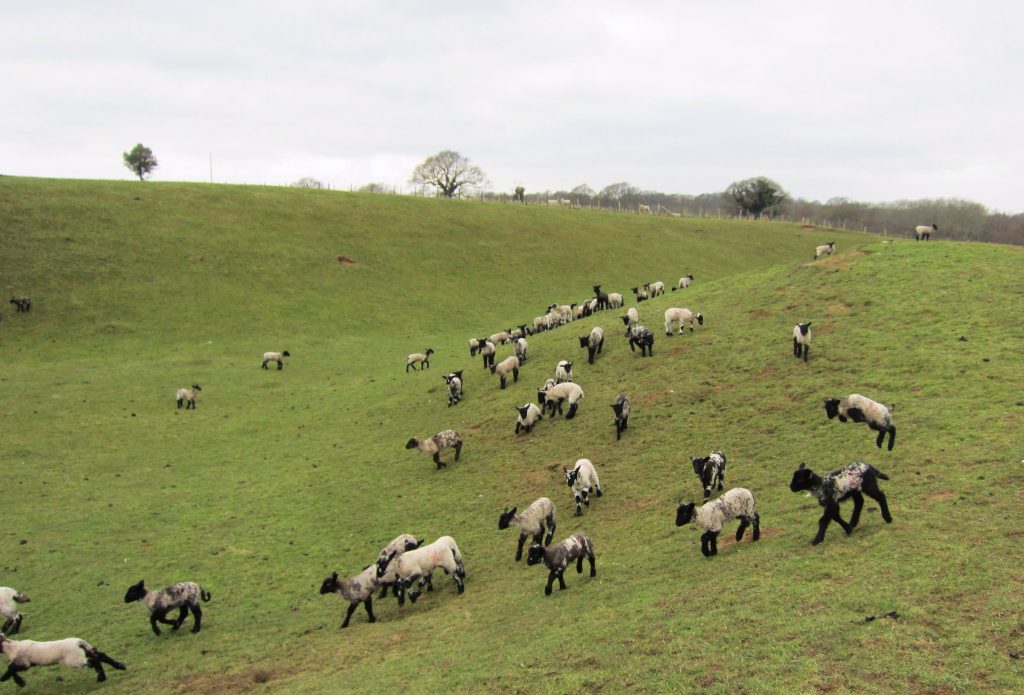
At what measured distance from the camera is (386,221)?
66.7 meters

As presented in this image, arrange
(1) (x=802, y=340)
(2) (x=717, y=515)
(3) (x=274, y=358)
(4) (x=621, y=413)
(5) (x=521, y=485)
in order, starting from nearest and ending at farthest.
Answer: (2) (x=717, y=515), (5) (x=521, y=485), (4) (x=621, y=413), (1) (x=802, y=340), (3) (x=274, y=358)

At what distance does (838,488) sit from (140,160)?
4360 inches

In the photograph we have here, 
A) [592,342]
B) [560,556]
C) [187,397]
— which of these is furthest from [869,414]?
[187,397]

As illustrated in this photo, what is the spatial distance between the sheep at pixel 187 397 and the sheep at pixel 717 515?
25464mm

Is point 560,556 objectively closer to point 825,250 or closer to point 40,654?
point 40,654

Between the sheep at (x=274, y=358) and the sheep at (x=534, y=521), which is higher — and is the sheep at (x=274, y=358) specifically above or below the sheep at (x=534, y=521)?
below

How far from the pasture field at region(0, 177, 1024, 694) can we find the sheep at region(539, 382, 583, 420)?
0.47 m

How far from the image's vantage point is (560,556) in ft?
40.5

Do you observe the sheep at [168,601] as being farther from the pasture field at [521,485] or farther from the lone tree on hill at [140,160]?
the lone tree on hill at [140,160]

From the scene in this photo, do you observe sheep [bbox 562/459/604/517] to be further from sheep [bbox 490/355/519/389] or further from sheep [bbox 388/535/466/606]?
sheep [bbox 490/355/519/389]

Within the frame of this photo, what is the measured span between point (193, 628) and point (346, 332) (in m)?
32.8

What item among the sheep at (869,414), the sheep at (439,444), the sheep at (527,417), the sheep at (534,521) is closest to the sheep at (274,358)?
the sheep at (439,444)

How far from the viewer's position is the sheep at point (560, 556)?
40.4 feet

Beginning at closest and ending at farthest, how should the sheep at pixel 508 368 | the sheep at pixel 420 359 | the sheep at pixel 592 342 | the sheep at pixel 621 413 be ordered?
the sheep at pixel 621 413, the sheep at pixel 592 342, the sheep at pixel 508 368, the sheep at pixel 420 359
